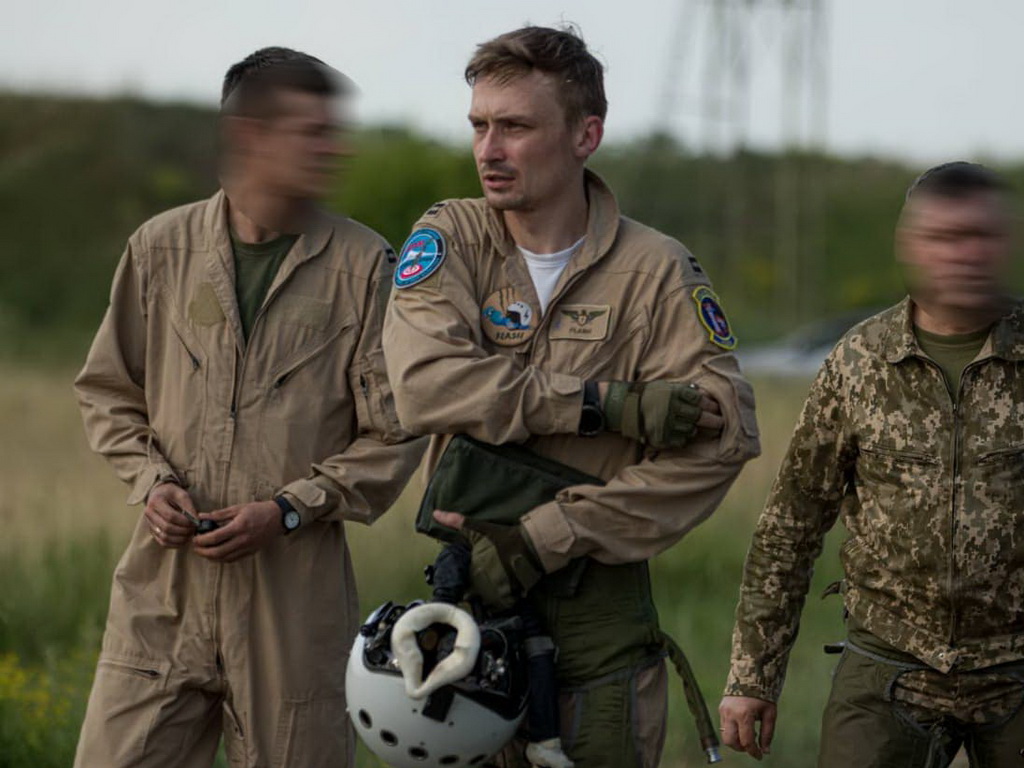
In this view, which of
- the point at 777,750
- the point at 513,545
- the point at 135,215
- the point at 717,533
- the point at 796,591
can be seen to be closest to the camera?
the point at 513,545

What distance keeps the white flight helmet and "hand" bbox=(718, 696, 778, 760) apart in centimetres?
69

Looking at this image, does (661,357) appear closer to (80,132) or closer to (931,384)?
(931,384)

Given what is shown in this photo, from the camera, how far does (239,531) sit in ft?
15.5

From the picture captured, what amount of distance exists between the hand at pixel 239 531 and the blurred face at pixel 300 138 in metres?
0.88

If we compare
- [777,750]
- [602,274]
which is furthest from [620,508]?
[777,750]

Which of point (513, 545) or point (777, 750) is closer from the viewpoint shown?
point (513, 545)

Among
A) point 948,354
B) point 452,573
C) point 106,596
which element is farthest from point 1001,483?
point 106,596

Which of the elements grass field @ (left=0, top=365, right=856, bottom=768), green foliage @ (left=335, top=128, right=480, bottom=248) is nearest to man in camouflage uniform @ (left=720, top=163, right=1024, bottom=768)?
grass field @ (left=0, top=365, right=856, bottom=768)

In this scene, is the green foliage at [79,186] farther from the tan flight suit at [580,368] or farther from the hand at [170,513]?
the tan flight suit at [580,368]

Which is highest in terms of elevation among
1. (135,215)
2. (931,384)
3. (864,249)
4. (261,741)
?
(931,384)

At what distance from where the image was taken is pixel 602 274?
4465 mm

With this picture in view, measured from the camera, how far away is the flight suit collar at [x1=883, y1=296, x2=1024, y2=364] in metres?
4.26

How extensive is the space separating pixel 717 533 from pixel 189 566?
6634 mm

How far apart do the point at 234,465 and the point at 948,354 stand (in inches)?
74.8
